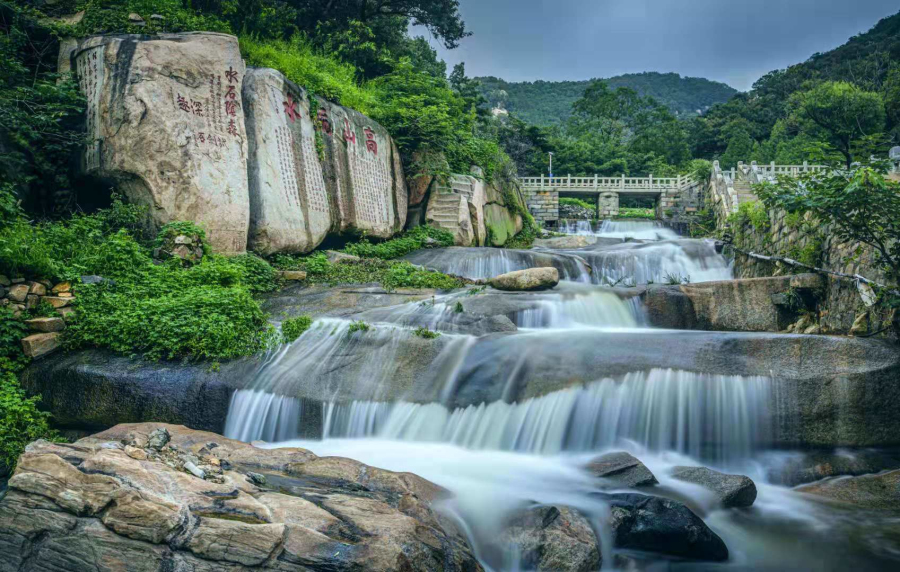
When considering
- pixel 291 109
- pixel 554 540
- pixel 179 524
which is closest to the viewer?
pixel 179 524

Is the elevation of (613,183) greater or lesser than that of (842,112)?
lesser

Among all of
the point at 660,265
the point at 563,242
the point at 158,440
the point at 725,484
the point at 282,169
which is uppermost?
the point at 282,169

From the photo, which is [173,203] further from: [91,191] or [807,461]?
[807,461]

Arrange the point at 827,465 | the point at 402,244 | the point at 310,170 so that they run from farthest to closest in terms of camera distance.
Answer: the point at 402,244 < the point at 310,170 < the point at 827,465

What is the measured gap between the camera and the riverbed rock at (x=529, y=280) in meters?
10.0

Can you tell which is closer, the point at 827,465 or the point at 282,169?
the point at 827,465

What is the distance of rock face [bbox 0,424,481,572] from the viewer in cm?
293

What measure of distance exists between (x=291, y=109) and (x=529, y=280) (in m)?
6.40

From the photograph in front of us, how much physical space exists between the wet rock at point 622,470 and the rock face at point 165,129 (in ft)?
25.2

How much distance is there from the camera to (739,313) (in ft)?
28.8

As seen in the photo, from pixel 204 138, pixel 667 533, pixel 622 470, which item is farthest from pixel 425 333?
pixel 204 138

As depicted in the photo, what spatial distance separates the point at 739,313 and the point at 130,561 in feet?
28.6

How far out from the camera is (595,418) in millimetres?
6039

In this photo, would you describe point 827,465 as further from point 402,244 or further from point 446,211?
point 446,211
